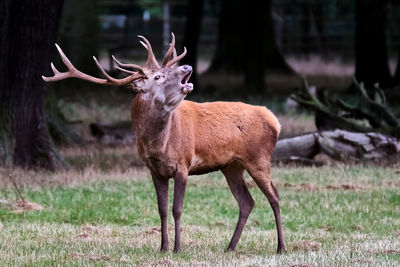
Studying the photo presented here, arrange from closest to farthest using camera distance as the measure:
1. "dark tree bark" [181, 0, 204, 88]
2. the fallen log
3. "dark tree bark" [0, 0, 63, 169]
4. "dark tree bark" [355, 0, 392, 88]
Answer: "dark tree bark" [0, 0, 63, 169], the fallen log, "dark tree bark" [355, 0, 392, 88], "dark tree bark" [181, 0, 204, 88]

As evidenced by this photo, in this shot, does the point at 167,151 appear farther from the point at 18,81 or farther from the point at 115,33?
the point at 115,33

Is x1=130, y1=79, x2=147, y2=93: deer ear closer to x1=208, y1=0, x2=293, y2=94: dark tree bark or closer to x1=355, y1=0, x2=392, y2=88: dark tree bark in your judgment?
x1=355, y1=0, x2=392, y2=88: dark tree bark

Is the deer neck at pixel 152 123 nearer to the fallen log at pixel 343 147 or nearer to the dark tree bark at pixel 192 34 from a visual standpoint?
the fallen log at pixel 343 147

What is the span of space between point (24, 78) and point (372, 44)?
38.7 ft

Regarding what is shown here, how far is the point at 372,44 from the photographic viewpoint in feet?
76.0

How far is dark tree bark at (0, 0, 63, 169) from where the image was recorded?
523 inches

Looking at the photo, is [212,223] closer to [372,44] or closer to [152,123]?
[152,123]

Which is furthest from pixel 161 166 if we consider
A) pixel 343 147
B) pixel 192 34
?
pixel 192 34

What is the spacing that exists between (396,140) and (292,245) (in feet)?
18.8

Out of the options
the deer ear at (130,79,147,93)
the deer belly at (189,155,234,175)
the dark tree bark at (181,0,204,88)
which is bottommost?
the dark tree bark at (181,0,204,88)

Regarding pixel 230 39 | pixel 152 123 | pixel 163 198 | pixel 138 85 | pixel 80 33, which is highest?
pixel 138 85

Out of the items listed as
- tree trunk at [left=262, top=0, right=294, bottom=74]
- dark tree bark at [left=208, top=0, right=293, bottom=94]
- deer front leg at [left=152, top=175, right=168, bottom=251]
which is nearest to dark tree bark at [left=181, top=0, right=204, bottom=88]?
dark tree bark at [left=208, top=0, right=293, bottom=94]

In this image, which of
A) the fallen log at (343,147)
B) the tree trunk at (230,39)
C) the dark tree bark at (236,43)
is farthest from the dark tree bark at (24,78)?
the tree trunk at (230,39)

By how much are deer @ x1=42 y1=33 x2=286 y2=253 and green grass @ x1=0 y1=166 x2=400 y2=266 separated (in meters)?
0.52
